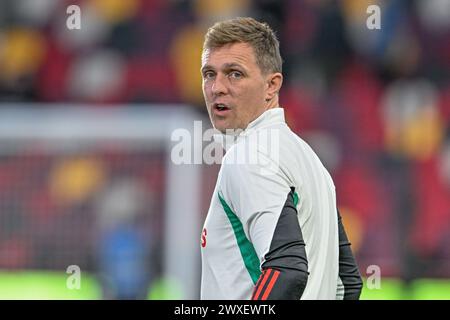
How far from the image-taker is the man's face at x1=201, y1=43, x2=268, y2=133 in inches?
90.7

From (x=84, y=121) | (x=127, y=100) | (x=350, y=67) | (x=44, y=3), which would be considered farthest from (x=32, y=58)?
(x=350, y=67)

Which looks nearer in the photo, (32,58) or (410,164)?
(410,164)

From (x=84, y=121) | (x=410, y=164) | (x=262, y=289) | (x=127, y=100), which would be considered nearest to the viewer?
(x=262, y=289)

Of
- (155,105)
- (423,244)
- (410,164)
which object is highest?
(155,105)

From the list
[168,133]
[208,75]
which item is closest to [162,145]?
[168,133]

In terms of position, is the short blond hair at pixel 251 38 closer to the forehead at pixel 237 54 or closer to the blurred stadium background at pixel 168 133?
the forehead at pixel 237 54

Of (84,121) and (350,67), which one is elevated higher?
(350,67)

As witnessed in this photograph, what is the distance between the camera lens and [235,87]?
2.31 m

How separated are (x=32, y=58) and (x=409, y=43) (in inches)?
161

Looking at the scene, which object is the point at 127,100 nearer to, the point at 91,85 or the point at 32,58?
the point at 91,85

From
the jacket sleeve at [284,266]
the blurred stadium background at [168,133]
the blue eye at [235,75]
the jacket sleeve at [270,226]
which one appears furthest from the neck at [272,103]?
the blurred stadium background at [168,133]

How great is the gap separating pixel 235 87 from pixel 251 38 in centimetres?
13

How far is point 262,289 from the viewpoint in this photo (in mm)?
1997

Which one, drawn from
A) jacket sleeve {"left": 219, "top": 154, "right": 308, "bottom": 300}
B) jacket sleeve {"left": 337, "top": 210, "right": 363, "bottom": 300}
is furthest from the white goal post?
jacket sleeve {"left": 219, "top": 154, "right": 308, "bottom": 300}
